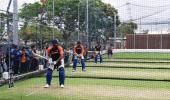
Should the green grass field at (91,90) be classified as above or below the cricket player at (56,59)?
below

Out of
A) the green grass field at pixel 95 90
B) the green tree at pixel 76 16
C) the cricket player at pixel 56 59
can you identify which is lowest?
the green grass field at pixel 95 90

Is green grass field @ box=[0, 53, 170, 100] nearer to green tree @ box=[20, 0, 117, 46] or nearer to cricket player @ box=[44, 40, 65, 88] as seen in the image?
cricket player @ box=[44, 40, 65, 88]

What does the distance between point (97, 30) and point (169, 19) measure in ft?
57.0

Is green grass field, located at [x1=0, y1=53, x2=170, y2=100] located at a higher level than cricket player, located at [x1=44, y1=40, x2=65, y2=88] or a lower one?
lower

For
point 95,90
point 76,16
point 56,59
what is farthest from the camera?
point 76,16

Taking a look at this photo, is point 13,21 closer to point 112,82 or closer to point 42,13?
point 112,82

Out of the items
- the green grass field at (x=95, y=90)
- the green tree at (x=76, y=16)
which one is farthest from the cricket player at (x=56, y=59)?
the green tree at (x=76, y=16)

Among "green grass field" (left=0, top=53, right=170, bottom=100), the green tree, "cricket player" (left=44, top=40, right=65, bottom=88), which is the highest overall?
the green tree

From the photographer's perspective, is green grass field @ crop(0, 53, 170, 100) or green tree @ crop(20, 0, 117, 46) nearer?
green grass field @ crop(0, 53, 170, 100)

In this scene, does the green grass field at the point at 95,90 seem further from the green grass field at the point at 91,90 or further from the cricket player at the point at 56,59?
the cricket player at the point at 56,59

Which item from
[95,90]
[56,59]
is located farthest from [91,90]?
[56,59]

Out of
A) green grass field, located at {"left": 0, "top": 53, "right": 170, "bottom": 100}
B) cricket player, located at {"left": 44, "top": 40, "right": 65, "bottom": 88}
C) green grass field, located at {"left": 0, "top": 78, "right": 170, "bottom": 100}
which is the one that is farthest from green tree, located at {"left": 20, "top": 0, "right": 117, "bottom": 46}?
cricket player, located at {"left": 44, "top": 40, "right": 65, "bottom": 88}

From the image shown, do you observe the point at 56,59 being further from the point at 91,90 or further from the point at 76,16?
the point at 76,16

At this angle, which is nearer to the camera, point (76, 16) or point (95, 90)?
point (95, 90)
